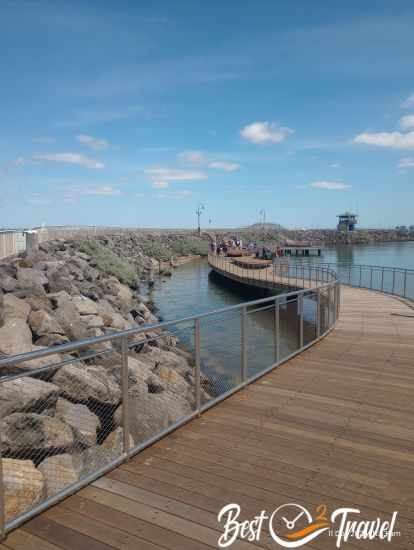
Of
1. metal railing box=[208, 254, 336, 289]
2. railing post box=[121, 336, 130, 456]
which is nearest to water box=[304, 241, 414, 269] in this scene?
metal railing box=[208, 254, 336, 289]

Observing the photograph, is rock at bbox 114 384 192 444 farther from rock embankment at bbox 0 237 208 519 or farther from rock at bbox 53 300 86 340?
rock at bbox 53 300 86 340

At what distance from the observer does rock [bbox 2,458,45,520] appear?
11.8 ft

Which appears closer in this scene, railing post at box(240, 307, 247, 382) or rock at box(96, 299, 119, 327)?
railing post at box(240, 307, 247, 382)

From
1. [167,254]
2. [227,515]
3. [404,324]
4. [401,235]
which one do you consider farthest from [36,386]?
[401,235]

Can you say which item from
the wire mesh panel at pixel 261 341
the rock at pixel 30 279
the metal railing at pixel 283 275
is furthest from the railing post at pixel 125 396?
the metal railing at pixel 283 275

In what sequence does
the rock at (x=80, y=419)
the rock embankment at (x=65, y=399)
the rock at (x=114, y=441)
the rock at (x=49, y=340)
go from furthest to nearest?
the rock at (x=49, y=340) → the rock at (x=80, y=419) → the rock at (x=114, y=441) → the rock embankment at (x=65, y=399)

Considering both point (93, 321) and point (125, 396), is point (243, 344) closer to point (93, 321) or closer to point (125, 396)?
point (125, 396)

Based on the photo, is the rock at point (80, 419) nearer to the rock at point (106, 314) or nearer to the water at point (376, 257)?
the rock at point (106, 314)

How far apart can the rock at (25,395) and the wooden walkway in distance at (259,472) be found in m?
1.58

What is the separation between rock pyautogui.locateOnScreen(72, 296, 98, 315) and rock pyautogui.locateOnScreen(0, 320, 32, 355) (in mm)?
4612

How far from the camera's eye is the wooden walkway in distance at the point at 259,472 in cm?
329

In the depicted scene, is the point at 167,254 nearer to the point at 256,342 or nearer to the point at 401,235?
the point at 256,342

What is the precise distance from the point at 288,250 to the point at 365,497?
78752 millimetres

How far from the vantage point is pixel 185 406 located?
7.97 meters
